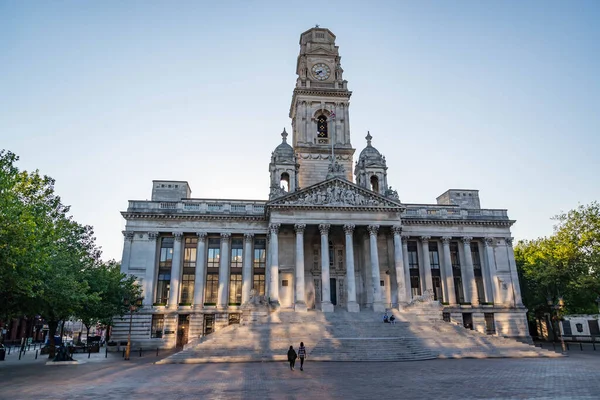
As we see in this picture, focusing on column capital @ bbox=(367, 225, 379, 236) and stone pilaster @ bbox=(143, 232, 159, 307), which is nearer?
column capital @ bbox=(367, 225, 379, 236)

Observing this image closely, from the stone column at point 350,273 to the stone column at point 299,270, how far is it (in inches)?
196

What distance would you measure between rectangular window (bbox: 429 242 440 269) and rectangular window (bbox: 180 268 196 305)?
30193 mm

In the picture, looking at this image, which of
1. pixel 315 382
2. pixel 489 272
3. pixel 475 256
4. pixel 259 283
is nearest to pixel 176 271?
pixel 259 283

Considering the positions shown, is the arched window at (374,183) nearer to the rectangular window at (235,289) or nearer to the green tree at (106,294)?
the rectangular window at (235,289)

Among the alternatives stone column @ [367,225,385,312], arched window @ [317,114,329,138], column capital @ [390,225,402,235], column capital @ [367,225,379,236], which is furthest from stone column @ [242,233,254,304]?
arched window @ [317,114,329,138]

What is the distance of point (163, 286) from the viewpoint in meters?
50.1

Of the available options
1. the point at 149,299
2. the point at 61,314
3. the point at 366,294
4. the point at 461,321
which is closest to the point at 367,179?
the point at 366,294

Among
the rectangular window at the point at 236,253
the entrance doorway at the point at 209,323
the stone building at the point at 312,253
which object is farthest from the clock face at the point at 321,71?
the entrance doorway at the point at 209,323

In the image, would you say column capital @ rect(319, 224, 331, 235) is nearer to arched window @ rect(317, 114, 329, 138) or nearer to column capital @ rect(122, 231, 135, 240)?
arched window @ rect(317, 114, 329, 138)

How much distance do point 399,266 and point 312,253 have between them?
35.3 feet

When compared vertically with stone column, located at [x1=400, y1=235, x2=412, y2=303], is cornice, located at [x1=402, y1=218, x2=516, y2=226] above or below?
above

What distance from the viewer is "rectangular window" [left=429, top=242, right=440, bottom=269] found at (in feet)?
177

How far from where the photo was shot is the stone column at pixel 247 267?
49787 millimetres

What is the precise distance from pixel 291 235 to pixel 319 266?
5156mm
